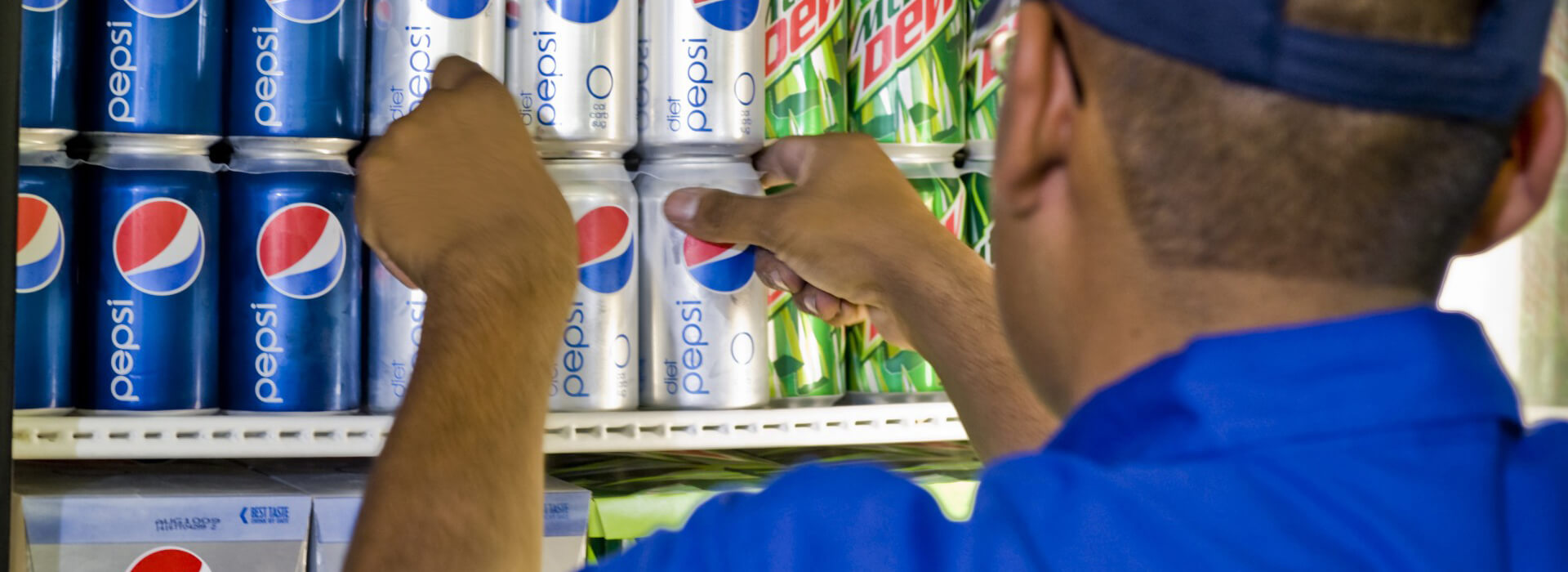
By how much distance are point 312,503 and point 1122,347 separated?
0.74 m

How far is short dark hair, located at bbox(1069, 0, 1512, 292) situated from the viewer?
1.63ft

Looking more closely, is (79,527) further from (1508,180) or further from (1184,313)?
(1508,180)

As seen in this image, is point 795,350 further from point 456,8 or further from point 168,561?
point 168,561

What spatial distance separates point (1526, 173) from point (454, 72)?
677 mm

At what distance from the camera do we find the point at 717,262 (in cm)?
112

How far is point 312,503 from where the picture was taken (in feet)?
3.56

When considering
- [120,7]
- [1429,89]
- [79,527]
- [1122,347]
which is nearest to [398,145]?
[120,7]

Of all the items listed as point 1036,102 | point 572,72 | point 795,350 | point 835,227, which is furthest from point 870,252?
point 1036,102

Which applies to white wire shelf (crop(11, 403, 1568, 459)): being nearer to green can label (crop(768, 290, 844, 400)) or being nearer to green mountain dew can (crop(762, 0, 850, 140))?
green can label (crop(768, 290, 844, 400))

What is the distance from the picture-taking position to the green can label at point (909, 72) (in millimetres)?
1188

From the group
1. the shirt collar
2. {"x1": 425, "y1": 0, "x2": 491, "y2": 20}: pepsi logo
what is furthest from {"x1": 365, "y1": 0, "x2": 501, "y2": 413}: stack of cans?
the shirt collar

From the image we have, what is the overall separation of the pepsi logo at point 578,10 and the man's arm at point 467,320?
113 millimetres

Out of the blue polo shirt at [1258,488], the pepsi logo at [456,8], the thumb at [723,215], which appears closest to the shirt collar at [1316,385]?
the blue polo shirt at [1258,488]

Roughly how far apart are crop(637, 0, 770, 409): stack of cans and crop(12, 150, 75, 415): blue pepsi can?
42cm
